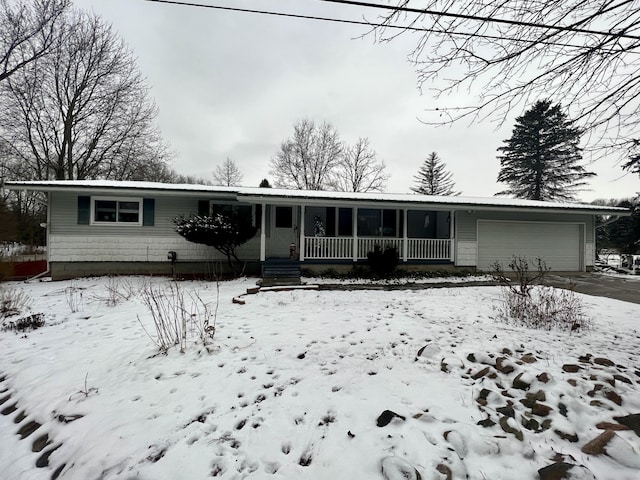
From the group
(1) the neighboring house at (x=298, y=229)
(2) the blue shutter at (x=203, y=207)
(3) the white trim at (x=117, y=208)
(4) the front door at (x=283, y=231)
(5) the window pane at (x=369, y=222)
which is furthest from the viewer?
(5) the window pane at (x=369, y=222)

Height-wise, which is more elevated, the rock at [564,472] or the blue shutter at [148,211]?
the blue shutter at [148,211]

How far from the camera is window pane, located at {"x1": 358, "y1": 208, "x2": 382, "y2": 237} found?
11406 millimetres

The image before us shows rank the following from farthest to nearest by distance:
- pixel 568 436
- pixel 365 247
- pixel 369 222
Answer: pixel 369 222
pixel 365 247
pixel 568 436

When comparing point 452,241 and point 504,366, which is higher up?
point 452,241

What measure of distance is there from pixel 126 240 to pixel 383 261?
9.44 metres

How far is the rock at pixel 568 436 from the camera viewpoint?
1.99m

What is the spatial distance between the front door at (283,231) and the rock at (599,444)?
9.35m

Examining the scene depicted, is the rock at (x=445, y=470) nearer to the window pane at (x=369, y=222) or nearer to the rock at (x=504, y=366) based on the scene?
the rock at (x=504, y=366)

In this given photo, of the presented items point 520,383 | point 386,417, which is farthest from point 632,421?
point 386,417

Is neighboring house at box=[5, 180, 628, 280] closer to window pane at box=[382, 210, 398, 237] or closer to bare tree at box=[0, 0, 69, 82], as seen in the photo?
window pane at box=[382, 210, 398, 237]

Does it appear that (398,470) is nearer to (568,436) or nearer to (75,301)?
(568,436)

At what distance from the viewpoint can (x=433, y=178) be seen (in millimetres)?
33875

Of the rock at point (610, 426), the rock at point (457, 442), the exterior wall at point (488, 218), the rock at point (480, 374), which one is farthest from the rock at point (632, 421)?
the exterior wall at point (488, 218)

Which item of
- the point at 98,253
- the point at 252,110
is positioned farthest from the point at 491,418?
the point at 252,110
